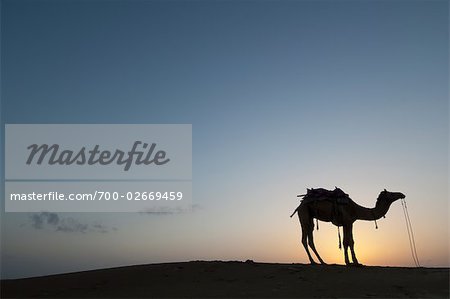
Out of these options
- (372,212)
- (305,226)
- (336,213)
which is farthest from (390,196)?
(305,226)

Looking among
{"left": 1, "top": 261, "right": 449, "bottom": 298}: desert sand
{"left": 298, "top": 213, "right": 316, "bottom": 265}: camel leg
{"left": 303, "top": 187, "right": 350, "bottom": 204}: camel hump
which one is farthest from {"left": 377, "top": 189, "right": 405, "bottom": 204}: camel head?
{"left": 1, "top": 261, "right": 449, "bottom": 298}: desert sand

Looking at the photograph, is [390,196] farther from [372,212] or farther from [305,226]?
[305,226]

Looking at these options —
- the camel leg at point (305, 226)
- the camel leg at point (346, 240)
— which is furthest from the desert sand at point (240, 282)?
the camel leg at point (305, 226)

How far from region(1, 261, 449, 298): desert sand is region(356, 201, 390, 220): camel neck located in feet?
11.8

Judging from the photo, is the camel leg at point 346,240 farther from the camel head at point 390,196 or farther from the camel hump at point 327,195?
the camel head at point 390,196

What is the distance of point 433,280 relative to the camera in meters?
15.3

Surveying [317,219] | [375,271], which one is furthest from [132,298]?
[317,219]

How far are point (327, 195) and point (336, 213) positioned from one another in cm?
79

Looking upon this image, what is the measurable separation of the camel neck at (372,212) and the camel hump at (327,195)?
842 millimetres

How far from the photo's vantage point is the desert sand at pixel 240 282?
1398 centimetres

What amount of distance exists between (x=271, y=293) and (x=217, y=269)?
13.2 ft

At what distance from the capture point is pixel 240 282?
15.4 m

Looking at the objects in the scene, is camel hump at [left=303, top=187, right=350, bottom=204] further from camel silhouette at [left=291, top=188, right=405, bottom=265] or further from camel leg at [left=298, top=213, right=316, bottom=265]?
camel leg at [left=298, top=213, right=316, bottom=265]

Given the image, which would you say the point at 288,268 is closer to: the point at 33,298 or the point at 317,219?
the point at 317,219
